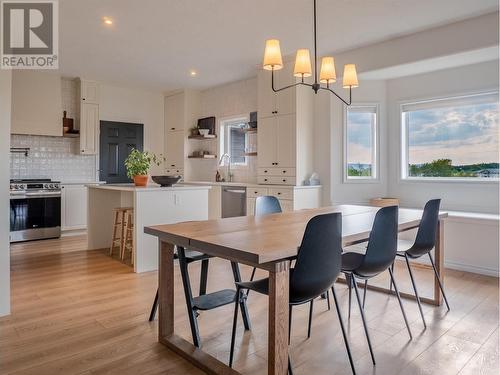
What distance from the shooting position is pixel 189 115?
7.04 metres

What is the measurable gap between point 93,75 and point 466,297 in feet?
19.8

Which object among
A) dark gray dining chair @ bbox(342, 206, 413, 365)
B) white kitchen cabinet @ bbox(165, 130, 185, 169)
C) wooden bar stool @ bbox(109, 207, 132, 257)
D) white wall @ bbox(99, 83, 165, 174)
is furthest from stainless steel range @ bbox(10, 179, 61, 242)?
dark gray dining chair @ bbox(342, 206, 413, 365)

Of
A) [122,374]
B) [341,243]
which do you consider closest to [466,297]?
[341,243]

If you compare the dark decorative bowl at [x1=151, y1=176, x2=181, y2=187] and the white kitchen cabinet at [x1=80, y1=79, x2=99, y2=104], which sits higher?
the white kitchen cabinet at [x1=80, y1=79, x2=99, y2=104]

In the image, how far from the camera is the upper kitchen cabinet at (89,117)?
20.6 feet

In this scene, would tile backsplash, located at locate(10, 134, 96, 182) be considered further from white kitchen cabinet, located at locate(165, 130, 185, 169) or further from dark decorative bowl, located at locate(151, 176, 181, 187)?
dark decorative bowl, located at locate(151, 176, 181, 187)

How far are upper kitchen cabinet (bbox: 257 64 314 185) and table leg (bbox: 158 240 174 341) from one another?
3007 millimetres

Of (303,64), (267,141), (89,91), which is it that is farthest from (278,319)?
(89,91)

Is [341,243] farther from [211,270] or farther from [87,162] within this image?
[87,162]

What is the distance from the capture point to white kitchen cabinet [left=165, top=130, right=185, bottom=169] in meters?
7.06

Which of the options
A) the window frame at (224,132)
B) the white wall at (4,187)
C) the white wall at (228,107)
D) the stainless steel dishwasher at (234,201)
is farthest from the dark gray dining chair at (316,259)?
the window frame at (224,132)

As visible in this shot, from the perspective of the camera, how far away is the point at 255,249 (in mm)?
1611

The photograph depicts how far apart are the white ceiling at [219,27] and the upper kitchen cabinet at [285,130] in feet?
1.54

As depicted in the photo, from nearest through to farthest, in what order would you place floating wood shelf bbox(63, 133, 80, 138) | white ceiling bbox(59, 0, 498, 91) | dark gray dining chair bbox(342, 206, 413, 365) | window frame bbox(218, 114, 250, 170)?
dark gray dining chair bbox(342, 206, 413, 365), white ceiling bbox(59, 0, 498, 91), floating wood shelf bbox(63, 133, 80, 138), window frame bbox(218, 114, 250, 170)
